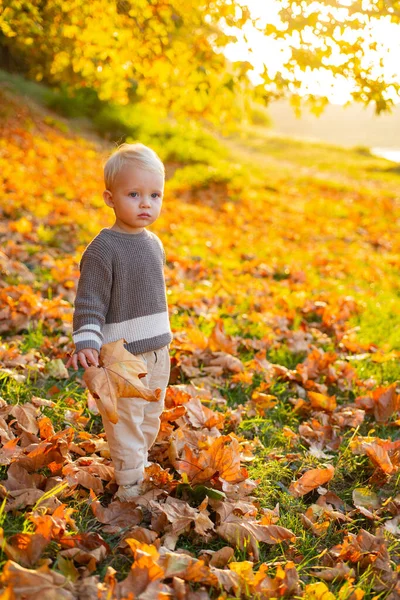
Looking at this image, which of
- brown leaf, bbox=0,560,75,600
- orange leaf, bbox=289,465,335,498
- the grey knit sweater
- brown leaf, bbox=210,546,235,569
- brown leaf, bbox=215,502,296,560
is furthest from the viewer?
orange leaf, bbox=289,465,335,498

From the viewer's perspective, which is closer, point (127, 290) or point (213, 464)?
point (127, 290)

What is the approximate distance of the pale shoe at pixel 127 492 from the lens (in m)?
2.34

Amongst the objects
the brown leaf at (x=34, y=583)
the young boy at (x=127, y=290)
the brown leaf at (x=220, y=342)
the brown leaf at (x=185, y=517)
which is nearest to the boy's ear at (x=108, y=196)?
the young boy at (x=127, y=290)

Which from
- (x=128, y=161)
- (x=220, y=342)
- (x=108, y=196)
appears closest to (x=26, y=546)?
(x=108, y=196)

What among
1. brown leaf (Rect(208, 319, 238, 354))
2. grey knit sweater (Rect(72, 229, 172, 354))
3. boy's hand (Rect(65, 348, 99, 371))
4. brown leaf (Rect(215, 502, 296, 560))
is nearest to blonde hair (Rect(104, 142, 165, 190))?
grey knit sweater (Rect(72, 229, 172, 354))

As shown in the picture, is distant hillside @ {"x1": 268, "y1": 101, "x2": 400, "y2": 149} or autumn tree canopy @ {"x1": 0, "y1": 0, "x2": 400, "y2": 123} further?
distant hillside @ {"x1": 268, "y1": 101, "x2": 400, "y2": 149}

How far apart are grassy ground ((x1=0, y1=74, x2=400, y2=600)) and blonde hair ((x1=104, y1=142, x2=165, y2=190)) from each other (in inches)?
46.8

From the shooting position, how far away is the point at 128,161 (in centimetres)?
226

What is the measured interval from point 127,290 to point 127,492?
826 millimetres

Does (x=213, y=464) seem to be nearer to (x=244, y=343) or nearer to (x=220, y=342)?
(x=220, y=342)

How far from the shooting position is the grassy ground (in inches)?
86.5

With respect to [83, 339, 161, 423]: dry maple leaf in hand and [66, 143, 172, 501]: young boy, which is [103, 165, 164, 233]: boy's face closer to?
[66, 143, 172, 501]: young boy

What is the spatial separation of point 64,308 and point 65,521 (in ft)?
7.71

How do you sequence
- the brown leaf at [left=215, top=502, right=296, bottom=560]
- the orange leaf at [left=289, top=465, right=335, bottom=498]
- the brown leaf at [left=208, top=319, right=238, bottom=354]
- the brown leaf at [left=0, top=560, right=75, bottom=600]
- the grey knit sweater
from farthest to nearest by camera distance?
the brown leaf at [left=208, top=319, right=238, bottom=354], the orange leaf at [left=289, top=465, right=335, bottom=498], the grey knit sweater, the brown leaf at [left=215, top=502, right=296, bottom=560], the brown leaf at [left=0, top=560, right=75, bottom=600]
